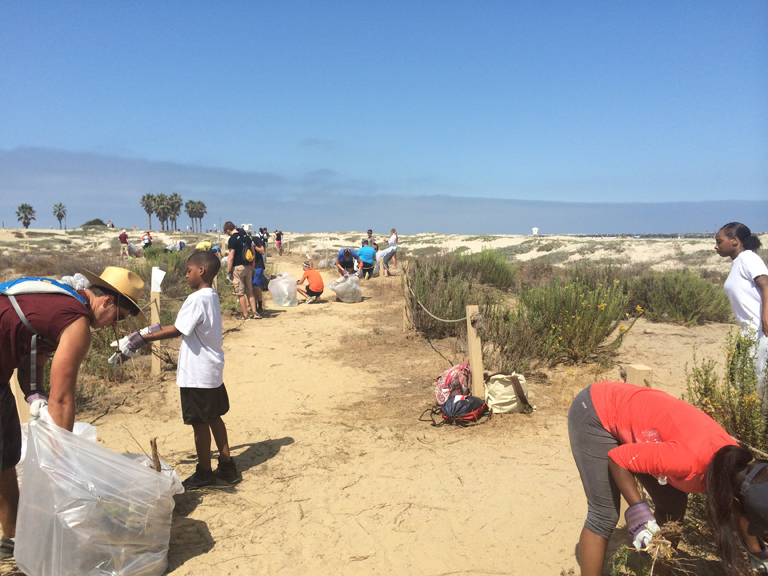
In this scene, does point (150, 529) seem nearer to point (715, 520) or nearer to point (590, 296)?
point (715, 520)

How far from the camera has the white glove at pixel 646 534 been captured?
2.08 m

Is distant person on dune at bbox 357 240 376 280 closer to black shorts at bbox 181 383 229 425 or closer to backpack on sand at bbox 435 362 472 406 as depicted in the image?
backpack on sand at bbox 435 362 472 406

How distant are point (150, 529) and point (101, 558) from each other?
0.25 metres

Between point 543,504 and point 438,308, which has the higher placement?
point 438,308

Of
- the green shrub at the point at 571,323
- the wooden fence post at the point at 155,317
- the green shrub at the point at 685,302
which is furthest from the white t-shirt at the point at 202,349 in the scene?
the green shrub at the point at 685,302

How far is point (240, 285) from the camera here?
10.0m

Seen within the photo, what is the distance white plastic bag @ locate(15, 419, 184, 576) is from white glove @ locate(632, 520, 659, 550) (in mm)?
2300

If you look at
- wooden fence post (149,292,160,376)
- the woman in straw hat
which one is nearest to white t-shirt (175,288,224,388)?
the woman in straw hat

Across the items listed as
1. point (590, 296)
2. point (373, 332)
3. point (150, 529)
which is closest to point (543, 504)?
point (150, 529)

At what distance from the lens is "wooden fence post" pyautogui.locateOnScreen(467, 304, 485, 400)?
5160 mm

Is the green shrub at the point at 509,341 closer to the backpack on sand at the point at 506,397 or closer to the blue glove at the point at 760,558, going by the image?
the backpack on sand at the point at 506,397

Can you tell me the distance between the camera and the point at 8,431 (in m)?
2.69

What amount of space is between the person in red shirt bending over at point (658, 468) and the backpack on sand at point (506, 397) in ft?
8.71

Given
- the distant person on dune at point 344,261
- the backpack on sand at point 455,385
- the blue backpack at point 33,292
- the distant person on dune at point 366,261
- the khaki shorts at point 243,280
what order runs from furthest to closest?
the distant person on dune at point 366,261, the distant person on dune at point 344,261, the khaki shorts at point 243,280, the backpack on sand at point 455,385, the blue backpack at point 33,292
